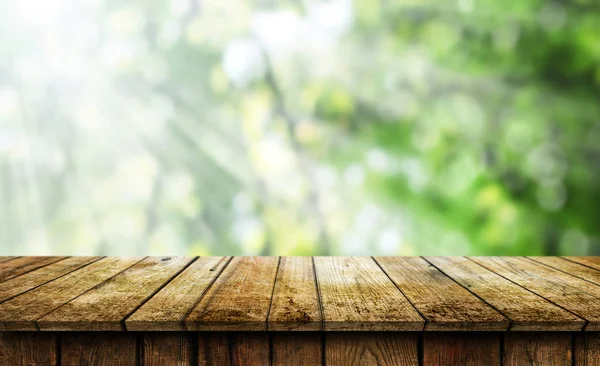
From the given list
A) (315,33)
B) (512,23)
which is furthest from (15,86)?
(512,23)

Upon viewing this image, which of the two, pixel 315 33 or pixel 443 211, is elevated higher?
pixel 315 33

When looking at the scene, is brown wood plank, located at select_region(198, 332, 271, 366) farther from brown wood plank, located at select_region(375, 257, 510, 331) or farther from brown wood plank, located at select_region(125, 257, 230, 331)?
brown wood plank, located at select_region(375, 257, 510, 331)

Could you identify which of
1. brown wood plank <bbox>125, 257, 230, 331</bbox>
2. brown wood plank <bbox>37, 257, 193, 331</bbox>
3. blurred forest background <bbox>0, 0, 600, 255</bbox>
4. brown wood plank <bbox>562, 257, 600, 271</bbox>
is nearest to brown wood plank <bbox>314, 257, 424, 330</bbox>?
brown wood plank <bbox>125, 257, 230, 331</bbox>

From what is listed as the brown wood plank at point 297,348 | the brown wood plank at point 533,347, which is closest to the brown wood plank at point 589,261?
the brown wood plank at point 533,347

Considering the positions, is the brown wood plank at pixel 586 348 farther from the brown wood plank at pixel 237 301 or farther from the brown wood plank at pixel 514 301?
the brown wood plank at pixel 237 301

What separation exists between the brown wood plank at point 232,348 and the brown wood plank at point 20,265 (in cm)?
60

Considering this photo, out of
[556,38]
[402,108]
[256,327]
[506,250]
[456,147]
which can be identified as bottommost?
[506,250]

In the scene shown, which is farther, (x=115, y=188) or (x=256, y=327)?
(x=115, y=188)

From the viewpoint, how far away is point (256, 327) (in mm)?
1020

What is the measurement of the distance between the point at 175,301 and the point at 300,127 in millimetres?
2456

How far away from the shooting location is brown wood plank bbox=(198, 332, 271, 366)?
41.7 inches

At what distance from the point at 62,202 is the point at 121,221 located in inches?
14.8

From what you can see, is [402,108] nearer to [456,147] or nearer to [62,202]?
[456,147]

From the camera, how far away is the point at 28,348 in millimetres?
1073
